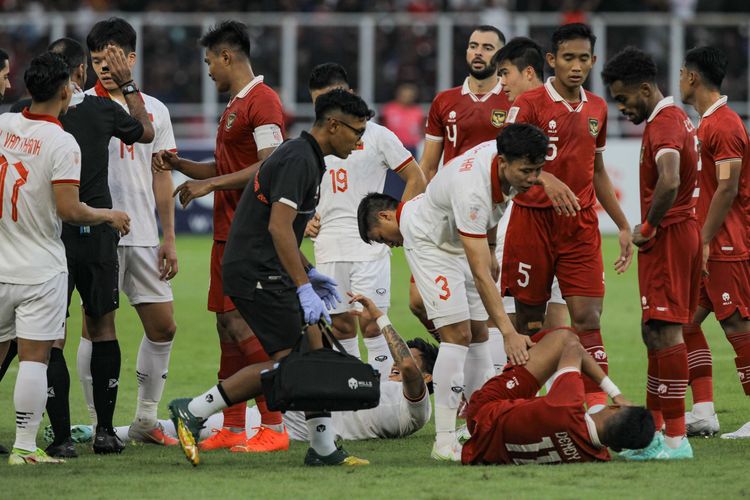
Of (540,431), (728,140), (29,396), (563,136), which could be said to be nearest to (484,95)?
(563,136)

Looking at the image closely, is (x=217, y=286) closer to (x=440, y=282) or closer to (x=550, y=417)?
(x=440, y=282)

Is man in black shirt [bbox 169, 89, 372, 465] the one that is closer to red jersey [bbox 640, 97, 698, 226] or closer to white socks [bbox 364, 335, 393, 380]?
red jersey [bbox 640, 97, 698, 226]

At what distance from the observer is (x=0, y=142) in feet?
25.2

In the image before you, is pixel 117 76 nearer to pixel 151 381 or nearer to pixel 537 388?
pixel 151 381

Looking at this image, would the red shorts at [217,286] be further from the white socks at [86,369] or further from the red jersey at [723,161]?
the red jersey at [723,161]

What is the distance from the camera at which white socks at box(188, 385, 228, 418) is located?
773 cm

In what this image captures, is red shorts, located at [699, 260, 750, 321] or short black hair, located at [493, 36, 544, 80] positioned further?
short black hair, located at [493, 36, 544, 80]

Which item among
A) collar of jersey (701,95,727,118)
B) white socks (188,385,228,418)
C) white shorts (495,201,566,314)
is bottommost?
white socks (188,385,228,418)

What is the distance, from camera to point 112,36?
29.5 ft

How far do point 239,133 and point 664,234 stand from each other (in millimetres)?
3054

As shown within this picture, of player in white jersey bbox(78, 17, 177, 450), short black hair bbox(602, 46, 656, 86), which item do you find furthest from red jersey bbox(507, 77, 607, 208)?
player in white jersey bbox(78, 17, 177, 450)

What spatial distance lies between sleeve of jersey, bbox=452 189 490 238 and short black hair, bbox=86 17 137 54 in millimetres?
2848

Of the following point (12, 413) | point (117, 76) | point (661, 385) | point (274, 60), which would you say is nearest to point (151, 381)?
point (12, 413)

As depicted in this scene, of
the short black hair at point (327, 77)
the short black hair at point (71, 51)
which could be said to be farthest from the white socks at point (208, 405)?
the short black hair at point (327, 77)
